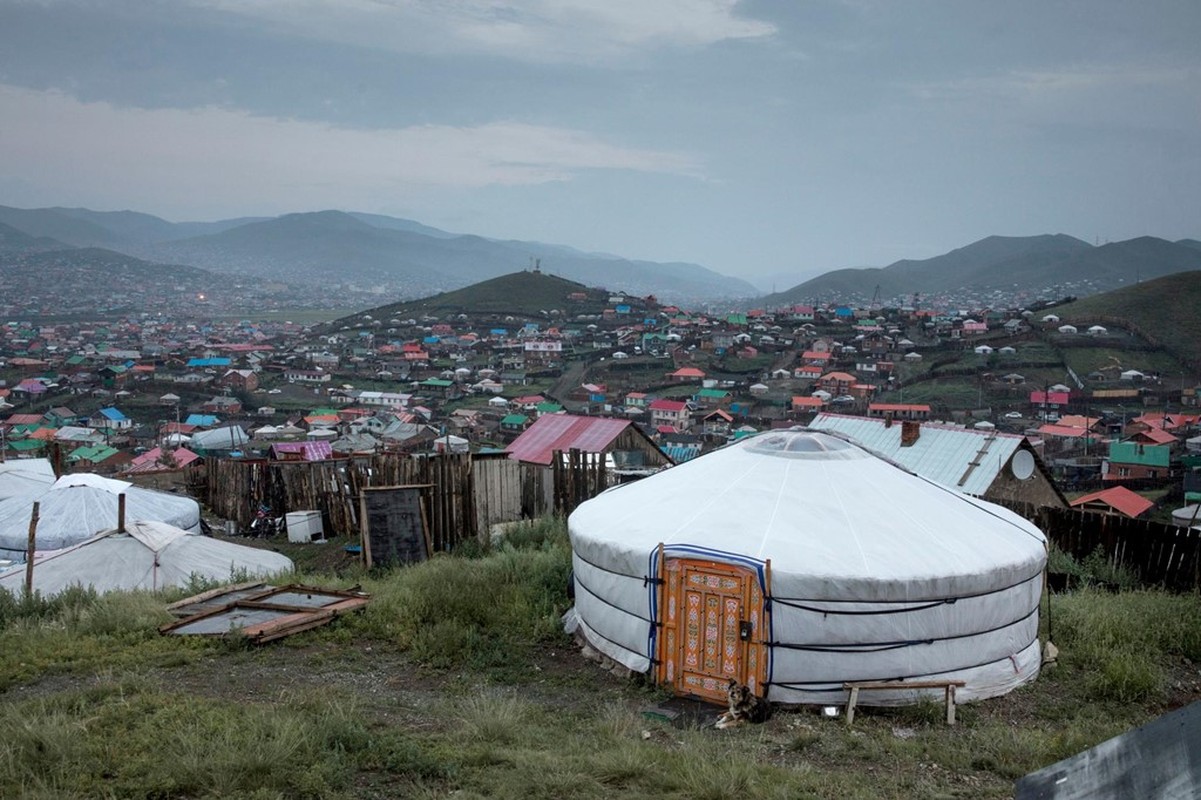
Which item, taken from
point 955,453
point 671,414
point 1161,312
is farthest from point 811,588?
point 1161,312

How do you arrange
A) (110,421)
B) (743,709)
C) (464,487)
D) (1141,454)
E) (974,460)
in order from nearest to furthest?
1. (743,709)
2. (464,487)
3. (974,460)
4. (1141,454)
5. (110,421)

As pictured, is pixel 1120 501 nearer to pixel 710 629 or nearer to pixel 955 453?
pixel 955 453

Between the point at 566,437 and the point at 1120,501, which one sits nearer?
the point at 566,437

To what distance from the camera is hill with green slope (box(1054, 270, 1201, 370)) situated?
62250 millimetres

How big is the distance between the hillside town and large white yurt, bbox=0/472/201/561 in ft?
13.6

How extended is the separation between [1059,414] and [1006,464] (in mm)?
38455

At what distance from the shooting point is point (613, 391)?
63.9m

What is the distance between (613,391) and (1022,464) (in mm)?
48167

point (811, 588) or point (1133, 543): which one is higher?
point (811, 588)

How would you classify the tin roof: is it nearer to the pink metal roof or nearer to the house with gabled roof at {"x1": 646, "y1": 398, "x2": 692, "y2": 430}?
the pink metal roof

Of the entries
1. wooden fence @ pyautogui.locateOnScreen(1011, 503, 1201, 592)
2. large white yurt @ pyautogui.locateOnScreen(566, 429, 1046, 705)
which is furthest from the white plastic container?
wooden fence @ pyautogui.locateOnScreen(1011, 503, 1201, 592)

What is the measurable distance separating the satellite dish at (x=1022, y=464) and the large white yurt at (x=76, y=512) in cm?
1372

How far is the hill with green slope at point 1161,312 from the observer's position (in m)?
62.2

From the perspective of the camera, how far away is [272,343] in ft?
355
